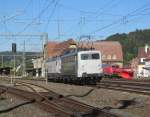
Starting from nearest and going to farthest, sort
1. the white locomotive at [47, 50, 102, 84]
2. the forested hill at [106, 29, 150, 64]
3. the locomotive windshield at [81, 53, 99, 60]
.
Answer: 1. the white locomotive at [47, 50, 102, 84]
2. the locomotive windshield at [81, 53, 99, 60]
3. the forested hill at [106, 29, 150, 64]

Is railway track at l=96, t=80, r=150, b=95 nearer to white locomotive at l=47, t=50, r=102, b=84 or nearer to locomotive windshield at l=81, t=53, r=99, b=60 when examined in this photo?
white locomotive at l=47, t=50, r=102, b=84

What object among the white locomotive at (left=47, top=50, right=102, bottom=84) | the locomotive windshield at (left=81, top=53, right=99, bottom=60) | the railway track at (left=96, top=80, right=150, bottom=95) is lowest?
the railway track at (left=96, top=80, right=150, bottom=95)

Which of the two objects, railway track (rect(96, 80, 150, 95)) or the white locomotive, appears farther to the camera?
the white locomotive

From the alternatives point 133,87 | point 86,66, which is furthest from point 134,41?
point 133,87

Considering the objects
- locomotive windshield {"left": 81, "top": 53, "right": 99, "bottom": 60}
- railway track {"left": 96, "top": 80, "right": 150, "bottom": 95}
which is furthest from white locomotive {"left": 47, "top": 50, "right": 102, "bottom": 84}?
railway track {"left": 96, "top": 80, "right": 150, "bottom": 95}

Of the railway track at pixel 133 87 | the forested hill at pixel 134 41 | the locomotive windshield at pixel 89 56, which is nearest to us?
the railway track at pixel 133 87

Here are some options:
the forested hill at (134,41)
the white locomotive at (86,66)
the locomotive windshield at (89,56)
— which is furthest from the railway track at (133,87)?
the forested hill at (134,41)

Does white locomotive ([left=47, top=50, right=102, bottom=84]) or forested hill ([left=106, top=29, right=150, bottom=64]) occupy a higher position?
forested hill ([left=106, top=29, right=150, bottom=64])

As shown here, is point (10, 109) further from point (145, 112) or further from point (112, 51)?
point (112, 51)

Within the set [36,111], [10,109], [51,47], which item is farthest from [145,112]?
[51,47]

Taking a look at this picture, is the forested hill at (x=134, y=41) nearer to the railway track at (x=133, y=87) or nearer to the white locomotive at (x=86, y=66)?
the white locomotive at (x=86, y=66)

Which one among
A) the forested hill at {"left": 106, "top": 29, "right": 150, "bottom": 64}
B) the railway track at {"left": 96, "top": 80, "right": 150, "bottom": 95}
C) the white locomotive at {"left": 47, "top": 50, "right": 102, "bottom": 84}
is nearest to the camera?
the railway track at {"left": 96, "top": 80, "right": 150, "bottom": 95}

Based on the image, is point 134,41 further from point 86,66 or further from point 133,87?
point 133,87

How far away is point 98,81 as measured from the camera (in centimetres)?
4147
